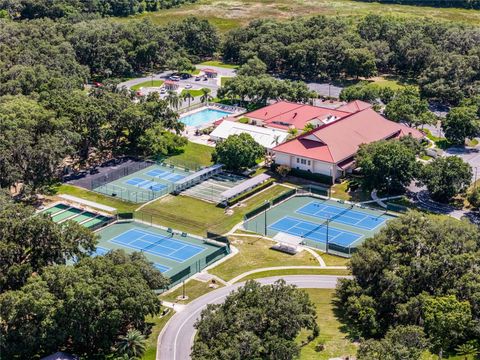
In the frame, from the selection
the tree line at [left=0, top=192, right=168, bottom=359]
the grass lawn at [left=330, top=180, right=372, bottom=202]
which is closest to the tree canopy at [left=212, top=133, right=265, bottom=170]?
the grass lawn at [left=330, top=180, right=372, bottom=202]

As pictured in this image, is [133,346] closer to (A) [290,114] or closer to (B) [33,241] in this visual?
(B) [33,241]

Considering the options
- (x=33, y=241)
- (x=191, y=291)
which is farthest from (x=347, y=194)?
(x=33, y=241)

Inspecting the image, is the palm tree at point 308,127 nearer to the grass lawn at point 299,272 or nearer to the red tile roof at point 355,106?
the red tile roof at point 355,106

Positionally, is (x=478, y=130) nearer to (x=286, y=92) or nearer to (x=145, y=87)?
(x=286, y=92)

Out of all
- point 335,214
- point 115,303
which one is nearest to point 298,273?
point 335,214

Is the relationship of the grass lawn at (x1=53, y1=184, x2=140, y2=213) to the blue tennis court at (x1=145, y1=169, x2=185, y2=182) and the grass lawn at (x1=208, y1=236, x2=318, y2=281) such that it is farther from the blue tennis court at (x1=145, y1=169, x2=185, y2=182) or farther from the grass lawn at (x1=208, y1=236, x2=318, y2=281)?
the grass lawn at (x1=208, y1=236, x2=318, y2=281)

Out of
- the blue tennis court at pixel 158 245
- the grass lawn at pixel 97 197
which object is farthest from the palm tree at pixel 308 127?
the blue tennis court at pixel 158 245
